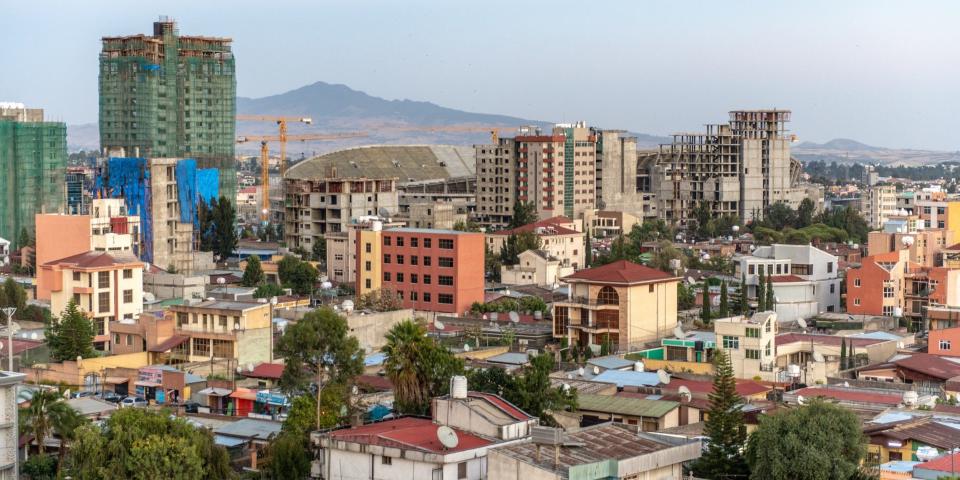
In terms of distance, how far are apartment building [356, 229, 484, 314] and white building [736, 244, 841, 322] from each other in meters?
6.69

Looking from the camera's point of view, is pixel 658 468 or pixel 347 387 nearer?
pixel 658 468

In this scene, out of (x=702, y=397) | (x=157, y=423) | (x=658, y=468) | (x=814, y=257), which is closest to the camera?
(x=658, y=468)

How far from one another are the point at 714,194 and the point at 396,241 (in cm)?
3880

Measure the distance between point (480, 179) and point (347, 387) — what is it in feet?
160

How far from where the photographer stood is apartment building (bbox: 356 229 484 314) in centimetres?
4144

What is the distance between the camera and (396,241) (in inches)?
1671

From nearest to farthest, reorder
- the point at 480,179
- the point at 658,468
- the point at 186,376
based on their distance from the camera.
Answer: the point at 658,468, the point at 186,376, the point at 480,179

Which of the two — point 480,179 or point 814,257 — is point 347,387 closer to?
point 814,257

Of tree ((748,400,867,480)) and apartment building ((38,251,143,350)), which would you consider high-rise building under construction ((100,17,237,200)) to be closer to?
apartment building ((38,251,143,350))

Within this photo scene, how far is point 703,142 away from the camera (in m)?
81.0

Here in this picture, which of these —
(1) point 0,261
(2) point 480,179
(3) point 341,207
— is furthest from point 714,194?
(1) point 0,261

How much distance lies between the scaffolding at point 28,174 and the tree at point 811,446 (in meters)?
47.9

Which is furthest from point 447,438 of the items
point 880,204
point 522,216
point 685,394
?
point 880,204

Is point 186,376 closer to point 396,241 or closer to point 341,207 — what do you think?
point 396,241
